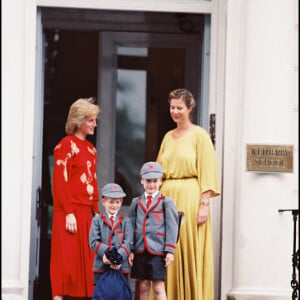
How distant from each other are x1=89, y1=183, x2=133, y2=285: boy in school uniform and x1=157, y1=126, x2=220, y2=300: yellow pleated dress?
0.80 meters

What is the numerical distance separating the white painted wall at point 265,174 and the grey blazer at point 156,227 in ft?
4.11

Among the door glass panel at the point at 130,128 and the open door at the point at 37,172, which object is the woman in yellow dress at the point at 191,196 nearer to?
the door glass panel at the point at 130,128

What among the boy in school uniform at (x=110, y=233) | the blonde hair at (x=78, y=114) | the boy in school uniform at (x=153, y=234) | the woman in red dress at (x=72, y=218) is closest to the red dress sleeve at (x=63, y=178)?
the woman in red dress at (x=72, y=218)

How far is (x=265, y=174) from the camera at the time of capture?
996cm

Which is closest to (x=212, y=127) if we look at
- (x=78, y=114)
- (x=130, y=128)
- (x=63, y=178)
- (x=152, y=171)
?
(x=130, y=128)

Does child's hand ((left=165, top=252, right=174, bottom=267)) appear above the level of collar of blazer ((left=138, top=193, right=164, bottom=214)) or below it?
below

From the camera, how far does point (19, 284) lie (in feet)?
32.6

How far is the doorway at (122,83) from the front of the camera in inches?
420

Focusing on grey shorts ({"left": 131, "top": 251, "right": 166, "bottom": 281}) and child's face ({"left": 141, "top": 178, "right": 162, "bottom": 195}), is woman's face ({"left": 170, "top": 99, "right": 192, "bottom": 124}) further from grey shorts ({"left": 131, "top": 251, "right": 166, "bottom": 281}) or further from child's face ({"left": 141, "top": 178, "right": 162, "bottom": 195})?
grey shorts ({"left": 131, "top": 251, "right": 166, "bottom": 281})

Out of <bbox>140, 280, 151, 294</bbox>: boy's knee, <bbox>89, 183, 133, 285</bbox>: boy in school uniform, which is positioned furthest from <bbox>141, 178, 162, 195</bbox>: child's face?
<bbox>140, 280, 151, 294</bbox>: boy's knee

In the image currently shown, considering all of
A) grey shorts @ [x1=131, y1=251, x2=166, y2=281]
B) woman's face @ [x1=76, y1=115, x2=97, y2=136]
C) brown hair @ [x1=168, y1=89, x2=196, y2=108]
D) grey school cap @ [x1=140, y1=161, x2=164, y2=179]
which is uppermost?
brown hair @ [x1=168, y1=89, x2=196, y2=108]

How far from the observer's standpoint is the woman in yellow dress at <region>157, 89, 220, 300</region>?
9.47 meters

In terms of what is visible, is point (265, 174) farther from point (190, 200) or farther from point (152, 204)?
point (152, 204)

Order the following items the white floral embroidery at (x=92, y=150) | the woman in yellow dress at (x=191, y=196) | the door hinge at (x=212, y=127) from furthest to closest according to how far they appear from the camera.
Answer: the door hinge at (x=212, y=127) → the white floral embroidery at (x=92, y=150) → the woman in yellow dress at (x=191, y=196)
